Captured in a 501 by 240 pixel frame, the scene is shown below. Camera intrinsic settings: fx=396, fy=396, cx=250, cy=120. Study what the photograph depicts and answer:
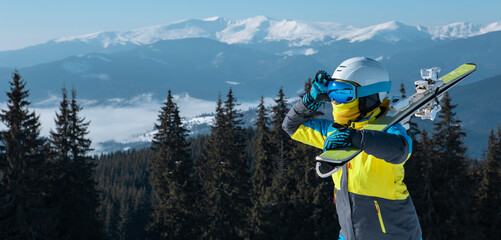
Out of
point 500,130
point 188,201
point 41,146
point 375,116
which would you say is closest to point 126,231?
point 188,201

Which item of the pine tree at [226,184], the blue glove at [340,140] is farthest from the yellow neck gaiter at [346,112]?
the pine tree at [226,184]

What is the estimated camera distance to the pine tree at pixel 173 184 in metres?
Result: 29.3

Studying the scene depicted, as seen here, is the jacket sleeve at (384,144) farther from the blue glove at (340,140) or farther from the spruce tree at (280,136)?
the spruce tree at (280,136)

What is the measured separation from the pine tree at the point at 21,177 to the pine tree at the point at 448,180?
25.2 metres

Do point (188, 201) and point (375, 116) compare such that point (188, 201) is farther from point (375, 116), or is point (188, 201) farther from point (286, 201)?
point (375, 116)

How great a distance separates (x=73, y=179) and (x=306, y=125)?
2457cm

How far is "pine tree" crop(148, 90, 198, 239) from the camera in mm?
29312

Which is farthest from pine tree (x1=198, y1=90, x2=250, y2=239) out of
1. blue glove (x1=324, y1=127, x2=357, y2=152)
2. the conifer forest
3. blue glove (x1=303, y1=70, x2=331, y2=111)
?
blue glove (x1=324, y1=127, x2=357, y2=152)

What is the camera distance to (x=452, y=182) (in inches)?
1105

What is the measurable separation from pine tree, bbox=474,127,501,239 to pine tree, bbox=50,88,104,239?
28.3m

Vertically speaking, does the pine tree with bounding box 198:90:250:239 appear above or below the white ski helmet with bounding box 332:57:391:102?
below

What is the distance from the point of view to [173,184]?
29.4 meters

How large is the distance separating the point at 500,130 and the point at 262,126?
20720 millimetres

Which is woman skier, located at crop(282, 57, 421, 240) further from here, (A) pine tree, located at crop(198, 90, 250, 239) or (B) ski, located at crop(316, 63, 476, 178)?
(A) pine tree, located at crop(198, 90, 250, 239)
